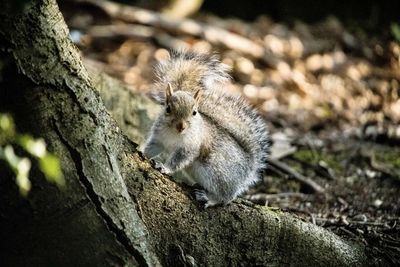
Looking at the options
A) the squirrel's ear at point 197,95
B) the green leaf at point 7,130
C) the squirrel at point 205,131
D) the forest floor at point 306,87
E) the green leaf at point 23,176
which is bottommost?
the forest floor at point 306,87

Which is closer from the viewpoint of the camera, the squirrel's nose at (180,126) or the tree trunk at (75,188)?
the tree trunk at (75,188)

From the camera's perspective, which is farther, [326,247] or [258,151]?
[258,151]

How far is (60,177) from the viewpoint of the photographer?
210 centimetres

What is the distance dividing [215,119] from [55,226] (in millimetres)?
1306

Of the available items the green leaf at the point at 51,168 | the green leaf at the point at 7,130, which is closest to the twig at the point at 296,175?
the green leaf at the point at 51,168

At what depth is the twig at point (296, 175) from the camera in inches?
168

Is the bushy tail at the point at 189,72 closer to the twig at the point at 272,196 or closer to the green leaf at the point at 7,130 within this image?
the twig at the point at 272,196

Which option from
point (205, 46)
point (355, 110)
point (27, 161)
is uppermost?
point (27, 161)

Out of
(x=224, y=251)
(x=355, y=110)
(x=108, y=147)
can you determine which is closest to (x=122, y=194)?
(x=108, y=147)

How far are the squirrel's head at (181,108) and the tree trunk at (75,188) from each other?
607 millimetres

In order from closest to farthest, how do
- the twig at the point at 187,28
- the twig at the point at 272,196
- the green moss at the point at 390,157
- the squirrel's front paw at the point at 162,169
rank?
the squirrel's front paw at the point at 162,169 < the twig at the point at 272,196 < the green moss at the point at 390,157 < the twig at the point at 187,28

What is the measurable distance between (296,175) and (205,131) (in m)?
1.56

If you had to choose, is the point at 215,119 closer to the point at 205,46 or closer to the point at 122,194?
the point at 122,194

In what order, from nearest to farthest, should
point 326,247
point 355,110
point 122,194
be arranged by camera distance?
1. point 122,194
2. point 326,247
3. point 355,110
